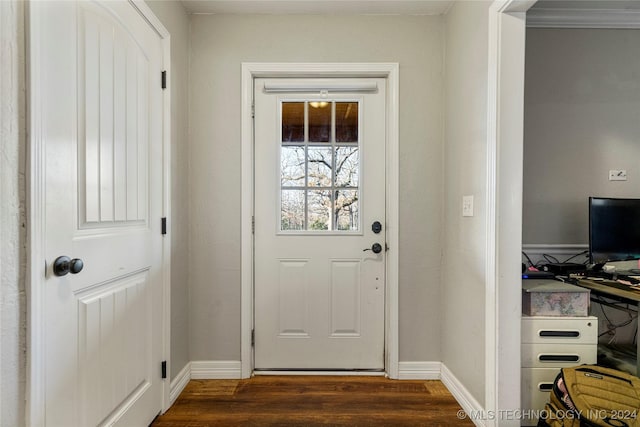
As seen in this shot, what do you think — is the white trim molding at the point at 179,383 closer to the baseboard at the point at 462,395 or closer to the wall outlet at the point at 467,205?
the baseboard at the point at 462,395

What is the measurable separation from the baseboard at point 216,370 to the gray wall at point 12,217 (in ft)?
4.33

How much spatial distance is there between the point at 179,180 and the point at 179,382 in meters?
1.27

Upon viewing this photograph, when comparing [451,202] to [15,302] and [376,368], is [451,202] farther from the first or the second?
[15,302]

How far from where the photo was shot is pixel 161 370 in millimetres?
1889

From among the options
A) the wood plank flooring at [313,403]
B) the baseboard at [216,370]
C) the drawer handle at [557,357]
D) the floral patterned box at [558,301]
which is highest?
the floral patterned box at [558,301]

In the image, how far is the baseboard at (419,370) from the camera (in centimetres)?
228

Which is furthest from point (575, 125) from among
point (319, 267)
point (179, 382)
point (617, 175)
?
point (179, 382)

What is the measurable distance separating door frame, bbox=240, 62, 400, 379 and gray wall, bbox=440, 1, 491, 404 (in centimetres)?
33

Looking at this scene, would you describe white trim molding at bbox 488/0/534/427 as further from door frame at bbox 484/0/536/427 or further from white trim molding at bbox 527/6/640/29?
white trim molding at bbox 527/6/640/29

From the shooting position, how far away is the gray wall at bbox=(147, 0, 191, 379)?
2020 mm

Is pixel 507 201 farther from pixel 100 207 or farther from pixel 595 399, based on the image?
pixel 100 207

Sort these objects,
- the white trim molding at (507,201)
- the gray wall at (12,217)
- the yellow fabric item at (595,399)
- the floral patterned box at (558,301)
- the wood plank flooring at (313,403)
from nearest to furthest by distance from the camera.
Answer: the gray wall at (12,217)
the yellow fabric item at (595,399)
the white trim molding at (507,201)
the floral patterned box at (558,301)
the wood plank flooring at (313,403)

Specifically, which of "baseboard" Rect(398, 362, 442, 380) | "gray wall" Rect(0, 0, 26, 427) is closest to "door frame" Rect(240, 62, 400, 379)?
"baseboard" Rect(398, 362, 442, 380)

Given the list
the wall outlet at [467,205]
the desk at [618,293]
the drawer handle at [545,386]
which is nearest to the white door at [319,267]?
the wall outlet at [467,205]
